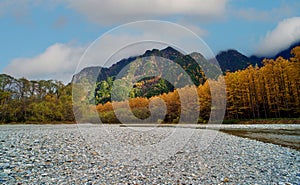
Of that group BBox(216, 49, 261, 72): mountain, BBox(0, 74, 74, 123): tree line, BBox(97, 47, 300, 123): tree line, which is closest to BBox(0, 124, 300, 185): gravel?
BBox(97, 47, 300, 123): tree line

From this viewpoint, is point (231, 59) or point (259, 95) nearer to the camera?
point (259, 95)

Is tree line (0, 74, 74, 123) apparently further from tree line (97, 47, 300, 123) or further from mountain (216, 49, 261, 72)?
mountain (216, 49, 261, 72)

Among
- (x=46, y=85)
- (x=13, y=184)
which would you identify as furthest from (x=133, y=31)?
(x=46, y=85)

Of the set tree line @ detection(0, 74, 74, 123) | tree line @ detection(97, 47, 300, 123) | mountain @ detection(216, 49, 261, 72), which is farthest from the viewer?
mountain @ detection(216, 49, 261, 72)

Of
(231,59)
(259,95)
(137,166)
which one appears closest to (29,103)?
(259,95)

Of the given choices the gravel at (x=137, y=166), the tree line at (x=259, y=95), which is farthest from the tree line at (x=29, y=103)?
the gravel at (x=137, y=166)

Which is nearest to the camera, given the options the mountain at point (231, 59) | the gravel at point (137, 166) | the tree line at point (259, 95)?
the gravel at point (137, 166)

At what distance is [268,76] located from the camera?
137 feet

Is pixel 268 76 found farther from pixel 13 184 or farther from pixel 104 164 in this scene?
pixel 13 184

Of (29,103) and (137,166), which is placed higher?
(29,103)

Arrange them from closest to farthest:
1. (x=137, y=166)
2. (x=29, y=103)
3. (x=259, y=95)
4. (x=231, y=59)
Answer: (x=137, y=166)
(x=259, y=95)
(x=29, y=103)
(x=231, y=59)

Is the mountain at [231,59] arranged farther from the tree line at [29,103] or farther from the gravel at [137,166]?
the gravel at [137,166]

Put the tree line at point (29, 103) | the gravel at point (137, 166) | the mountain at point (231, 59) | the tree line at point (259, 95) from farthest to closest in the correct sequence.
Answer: the mountain at point (231, 59)
the tree line at point (29, 103)
the tree line at point (259, 95)
the gravel at point (137, 166)

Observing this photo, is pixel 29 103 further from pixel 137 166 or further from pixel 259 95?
pixel 137 166
